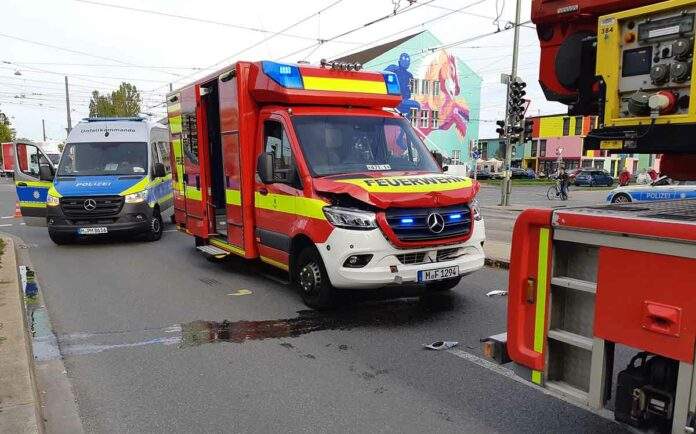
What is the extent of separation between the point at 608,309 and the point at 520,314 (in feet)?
1.89

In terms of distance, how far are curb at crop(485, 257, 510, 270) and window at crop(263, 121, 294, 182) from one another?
13.6ft

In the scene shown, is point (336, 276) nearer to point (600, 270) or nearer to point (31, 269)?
point (600, 270)

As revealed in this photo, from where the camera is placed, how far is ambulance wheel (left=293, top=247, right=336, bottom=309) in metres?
6.17

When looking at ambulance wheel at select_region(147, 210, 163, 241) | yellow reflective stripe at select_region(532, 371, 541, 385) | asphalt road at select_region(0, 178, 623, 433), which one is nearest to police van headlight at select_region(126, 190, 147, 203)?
ambulance wheel at select_region(147, 210, 163, 241)

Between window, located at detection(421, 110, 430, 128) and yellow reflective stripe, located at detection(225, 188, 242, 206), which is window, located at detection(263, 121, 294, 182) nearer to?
yellow reflective stripe, located at detection(225, 188, 242, 206)

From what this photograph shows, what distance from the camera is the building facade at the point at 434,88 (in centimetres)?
5494

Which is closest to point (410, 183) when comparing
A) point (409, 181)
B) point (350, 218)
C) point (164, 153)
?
point (409, 181)

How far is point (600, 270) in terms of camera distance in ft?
9.07

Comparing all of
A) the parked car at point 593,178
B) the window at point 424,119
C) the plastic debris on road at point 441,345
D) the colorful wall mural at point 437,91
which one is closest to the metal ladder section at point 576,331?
the plastic debris on road at point 441,345

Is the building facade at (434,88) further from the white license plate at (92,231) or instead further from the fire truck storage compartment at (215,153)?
the fire truck storage compartment at (215,153)

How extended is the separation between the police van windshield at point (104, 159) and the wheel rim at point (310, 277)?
715 cm

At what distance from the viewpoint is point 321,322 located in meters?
6.05

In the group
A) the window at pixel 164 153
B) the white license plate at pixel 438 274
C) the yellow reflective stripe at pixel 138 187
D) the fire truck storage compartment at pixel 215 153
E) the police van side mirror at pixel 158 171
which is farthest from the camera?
the window at pixel 164 153

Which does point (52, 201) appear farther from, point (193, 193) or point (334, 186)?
point (334, 186)
